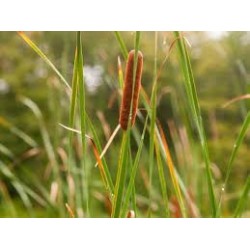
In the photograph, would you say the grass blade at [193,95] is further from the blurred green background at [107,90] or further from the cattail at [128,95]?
the blurred green background at [107,90]

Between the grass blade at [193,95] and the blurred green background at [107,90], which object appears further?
the blurred green background at [107,90]

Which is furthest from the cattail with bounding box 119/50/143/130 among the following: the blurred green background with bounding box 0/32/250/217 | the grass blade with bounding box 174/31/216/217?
the blurred green background with bounding box 0/32/250/217

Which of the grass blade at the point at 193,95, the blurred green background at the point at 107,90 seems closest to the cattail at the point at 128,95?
the grass blade at the point at 193,95

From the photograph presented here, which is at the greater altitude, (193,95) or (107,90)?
(193,95)

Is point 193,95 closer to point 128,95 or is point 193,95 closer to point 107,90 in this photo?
point 128,95

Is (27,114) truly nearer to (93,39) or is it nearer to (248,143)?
(93,39)

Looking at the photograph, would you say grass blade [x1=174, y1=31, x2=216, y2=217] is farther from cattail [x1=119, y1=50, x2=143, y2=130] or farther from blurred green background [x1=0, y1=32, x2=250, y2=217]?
blurred green background [x1=0, y1=32, x2=250, y2=217]

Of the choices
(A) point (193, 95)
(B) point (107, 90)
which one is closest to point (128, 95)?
(A) point (193, 95)

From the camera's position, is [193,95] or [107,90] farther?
[107,90]

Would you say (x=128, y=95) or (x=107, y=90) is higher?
(x=128, y=95)

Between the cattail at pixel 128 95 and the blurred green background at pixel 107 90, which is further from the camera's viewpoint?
the blurred green background at pixel 107 90
